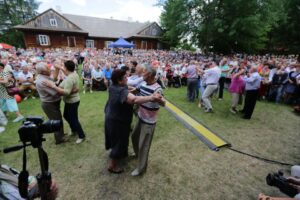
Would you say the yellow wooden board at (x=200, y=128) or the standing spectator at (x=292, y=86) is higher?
the standing spectator at (x=292, y=86)

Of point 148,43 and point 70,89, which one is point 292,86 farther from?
point 148,43

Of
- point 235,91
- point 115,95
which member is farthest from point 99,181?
point 235,91

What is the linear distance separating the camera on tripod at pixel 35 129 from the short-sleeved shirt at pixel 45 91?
217cm

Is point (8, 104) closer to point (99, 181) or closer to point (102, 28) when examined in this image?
point (99, 181)

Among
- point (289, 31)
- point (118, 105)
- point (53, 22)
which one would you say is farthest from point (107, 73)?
point (289, 31)

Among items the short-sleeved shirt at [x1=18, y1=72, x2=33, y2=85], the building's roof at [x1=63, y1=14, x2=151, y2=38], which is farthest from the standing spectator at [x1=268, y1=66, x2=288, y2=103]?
the building's roof at [x1=63, y1=14, x2=151, y2=38]

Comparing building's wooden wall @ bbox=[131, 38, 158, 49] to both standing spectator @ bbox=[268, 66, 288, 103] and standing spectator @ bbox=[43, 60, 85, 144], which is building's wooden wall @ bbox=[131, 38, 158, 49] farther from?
standing spectator @ bbox=[43, 60, 85, 144]

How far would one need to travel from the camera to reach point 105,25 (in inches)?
1128

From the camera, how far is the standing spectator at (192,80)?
630cm

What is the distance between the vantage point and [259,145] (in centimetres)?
371

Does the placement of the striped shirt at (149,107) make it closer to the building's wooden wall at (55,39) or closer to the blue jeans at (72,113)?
the blue jeans at (72,113)

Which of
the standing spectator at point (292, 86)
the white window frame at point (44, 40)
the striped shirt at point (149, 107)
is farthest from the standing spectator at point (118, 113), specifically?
the white window frame at point (44, 40)

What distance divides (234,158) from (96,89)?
7.11 m

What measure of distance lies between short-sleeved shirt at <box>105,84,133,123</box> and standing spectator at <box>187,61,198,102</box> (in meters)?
4.46
